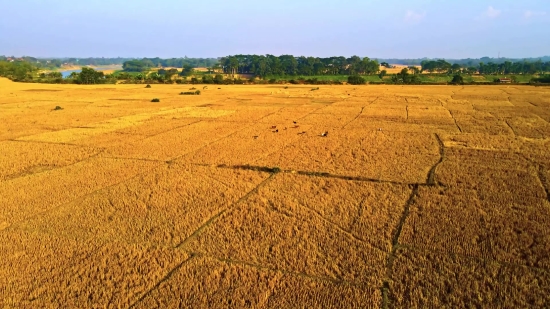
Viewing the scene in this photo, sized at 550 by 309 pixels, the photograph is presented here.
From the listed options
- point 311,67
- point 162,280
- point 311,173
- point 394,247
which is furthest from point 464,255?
point 311,67

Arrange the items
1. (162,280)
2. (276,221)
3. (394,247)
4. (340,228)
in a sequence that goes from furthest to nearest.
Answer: (276,221)
(340,228)
(394,247)
(162,280)

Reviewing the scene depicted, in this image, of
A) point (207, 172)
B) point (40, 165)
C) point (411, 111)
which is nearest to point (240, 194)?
point (207, 172)

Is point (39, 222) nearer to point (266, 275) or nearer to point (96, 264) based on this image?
point (96, 264)

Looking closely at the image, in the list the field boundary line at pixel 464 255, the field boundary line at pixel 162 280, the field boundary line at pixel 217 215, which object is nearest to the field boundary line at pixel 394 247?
the field boundary line at pixel 464 255

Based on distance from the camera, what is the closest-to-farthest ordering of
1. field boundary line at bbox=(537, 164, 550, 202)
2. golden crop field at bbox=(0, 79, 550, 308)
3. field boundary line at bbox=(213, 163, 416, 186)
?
golden crop field at bbox=(0, 79, 550, 308) → field boundary line at bbox=(537, 164, 550, 202) → field boundary line at bbox=(213, 163, 416, 186)

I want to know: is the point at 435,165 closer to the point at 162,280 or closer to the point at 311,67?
the point at 162,280

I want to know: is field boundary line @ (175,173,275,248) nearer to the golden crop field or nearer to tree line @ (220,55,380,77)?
the golden crop field

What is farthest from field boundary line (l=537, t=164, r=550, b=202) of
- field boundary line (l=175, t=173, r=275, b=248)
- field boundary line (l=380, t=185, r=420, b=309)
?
field boundary line (l=175, t=173, r=275, b=248)

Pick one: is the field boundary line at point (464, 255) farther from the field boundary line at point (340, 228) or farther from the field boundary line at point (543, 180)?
the field boundary line at point (543, 180)

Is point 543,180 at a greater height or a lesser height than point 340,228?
greater
